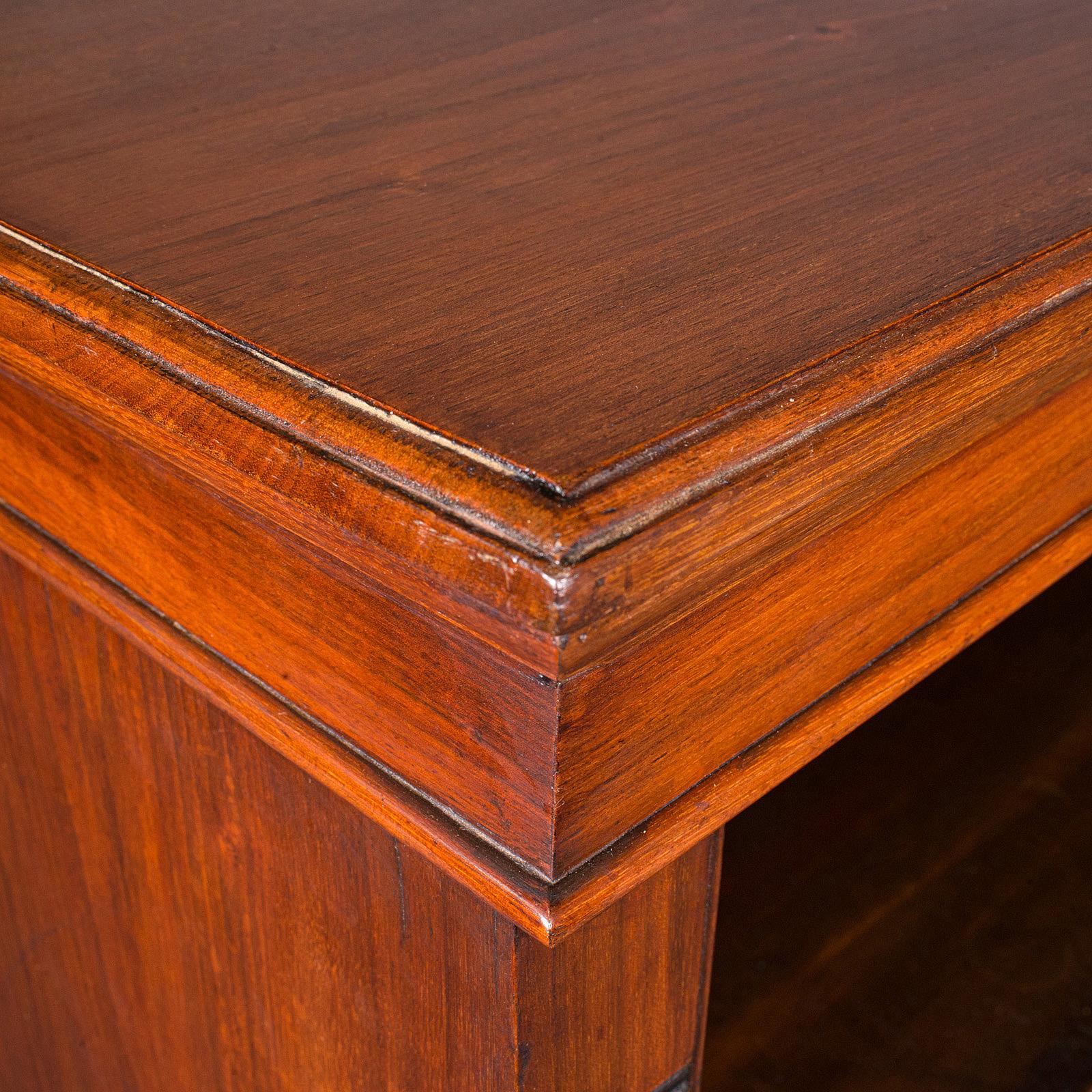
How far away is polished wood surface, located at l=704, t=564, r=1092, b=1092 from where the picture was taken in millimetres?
722

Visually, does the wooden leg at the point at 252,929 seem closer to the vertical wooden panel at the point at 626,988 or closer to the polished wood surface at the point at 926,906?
the vertical wooden panel at the point at 626,988

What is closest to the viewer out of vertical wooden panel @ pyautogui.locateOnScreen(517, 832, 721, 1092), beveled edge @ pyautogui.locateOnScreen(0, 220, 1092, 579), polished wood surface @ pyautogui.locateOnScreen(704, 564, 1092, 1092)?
beveled edge @ pyautogui.locateOnScreen(0, 220, 1092, 579)

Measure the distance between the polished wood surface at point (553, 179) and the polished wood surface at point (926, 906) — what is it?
49cm

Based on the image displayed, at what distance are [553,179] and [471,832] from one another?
22 cm

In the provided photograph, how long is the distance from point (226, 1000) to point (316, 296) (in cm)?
31

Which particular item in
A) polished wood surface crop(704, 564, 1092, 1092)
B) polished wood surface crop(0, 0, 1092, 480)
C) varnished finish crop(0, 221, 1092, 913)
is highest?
polished wood surface crop(0, 0, 1092, 480)

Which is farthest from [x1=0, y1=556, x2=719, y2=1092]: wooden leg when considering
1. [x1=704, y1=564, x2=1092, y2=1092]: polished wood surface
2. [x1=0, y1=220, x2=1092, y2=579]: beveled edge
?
[x1=704, y1=564, x2=1092, y2=1092]: polished wood surface

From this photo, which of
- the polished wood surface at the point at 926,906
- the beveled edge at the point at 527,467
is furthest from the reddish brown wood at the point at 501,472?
the polished wood surface at the point at 926,906

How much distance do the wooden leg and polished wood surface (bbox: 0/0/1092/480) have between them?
0.16 meters

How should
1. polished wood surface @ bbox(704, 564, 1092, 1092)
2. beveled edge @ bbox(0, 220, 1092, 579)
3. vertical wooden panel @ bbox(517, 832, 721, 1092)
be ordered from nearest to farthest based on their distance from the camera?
1. beveled edge @ bbox(0, 220, 1092, 579)
2. vertical wooden panel @ bbox(517, 832, 721, 1092)
3. polished wood surface @ bbox(704, 564, 1092, 1092)

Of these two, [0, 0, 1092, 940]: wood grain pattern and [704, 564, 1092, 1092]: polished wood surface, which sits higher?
[0, 0, 1092, 940]: wood grain pattern

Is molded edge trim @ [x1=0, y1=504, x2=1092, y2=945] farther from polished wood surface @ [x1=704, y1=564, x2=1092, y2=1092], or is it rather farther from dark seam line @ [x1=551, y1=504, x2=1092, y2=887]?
polished wood surface @ [x1=704, y1=564, x2=1092, y2=1092]

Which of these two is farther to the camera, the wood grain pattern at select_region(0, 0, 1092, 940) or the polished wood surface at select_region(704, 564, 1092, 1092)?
the polished wood surface at select_region(704, 564, 1092, 1092)

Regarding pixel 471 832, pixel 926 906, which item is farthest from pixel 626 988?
pixel 926 906
